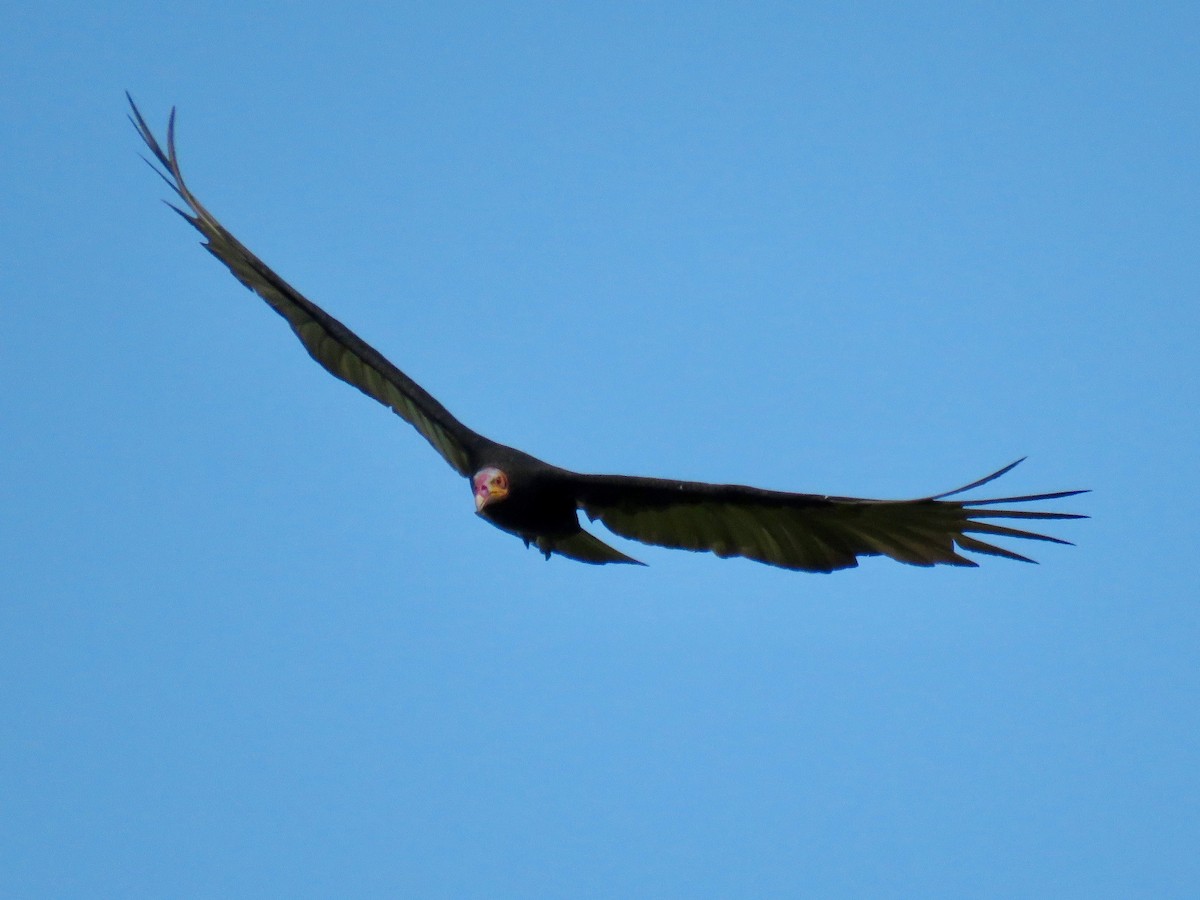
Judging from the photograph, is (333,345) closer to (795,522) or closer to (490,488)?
(490,488)

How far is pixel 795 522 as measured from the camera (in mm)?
7836

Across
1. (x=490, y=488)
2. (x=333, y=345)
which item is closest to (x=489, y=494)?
(x=490, y=488)

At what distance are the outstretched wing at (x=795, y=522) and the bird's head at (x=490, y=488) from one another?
475 mm

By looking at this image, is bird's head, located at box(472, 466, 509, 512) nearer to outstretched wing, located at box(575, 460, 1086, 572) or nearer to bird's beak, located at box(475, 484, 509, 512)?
bird's beak, located at box(475, 484, 509, 512)

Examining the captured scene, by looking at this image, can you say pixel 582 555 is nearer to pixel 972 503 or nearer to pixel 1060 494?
pixel 972 503

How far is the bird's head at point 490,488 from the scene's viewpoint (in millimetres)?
8562

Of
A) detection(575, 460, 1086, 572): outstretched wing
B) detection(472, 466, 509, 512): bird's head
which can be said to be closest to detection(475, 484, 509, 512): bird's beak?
detection(472, 466, 509, 512): bird's head

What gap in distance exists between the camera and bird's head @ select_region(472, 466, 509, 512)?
856 centimetres

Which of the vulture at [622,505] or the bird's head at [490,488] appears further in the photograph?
the bird's head at [490,488]

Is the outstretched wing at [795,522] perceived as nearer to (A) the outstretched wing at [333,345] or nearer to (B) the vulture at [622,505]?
(B) the vulture at [622,505]

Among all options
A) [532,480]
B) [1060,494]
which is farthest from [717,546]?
[1060,494]

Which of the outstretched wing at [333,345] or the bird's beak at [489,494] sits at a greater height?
the outstretched wing at [333,345]

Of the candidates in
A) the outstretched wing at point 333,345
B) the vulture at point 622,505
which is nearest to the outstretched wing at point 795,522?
the vulture at point 622,505

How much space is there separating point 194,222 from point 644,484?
3.64 metres
